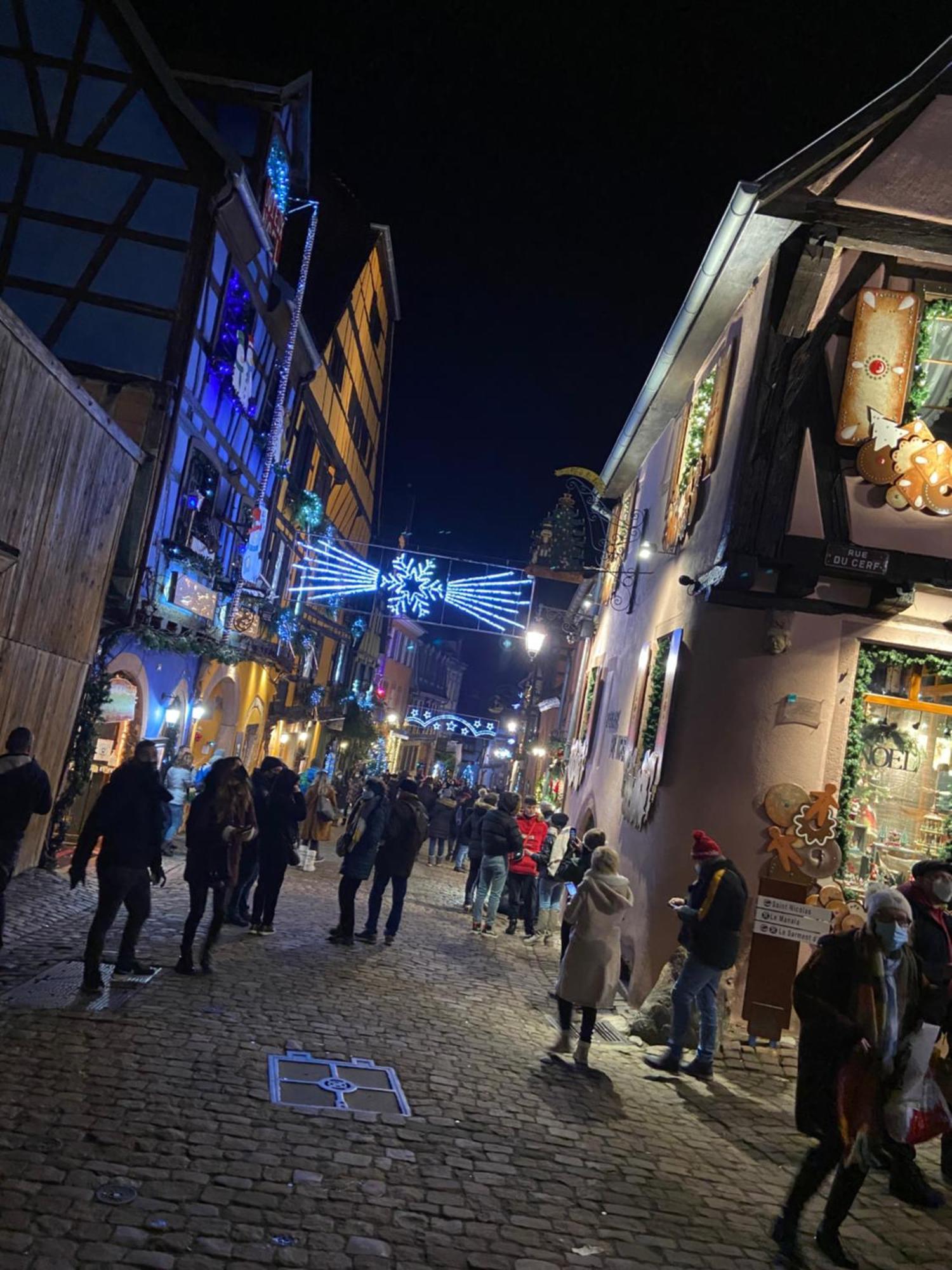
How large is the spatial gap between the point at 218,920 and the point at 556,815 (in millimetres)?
6289

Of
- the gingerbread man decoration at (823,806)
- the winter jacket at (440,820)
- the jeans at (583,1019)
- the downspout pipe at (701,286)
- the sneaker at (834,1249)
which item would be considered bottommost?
the sneaker at (834,1249)

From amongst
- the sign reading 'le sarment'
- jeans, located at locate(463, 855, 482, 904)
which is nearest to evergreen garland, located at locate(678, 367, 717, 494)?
the sign reading 'le sarment'

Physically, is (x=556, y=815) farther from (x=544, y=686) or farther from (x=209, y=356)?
(x=544, y=686)

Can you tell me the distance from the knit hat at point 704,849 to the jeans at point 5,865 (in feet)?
16.9

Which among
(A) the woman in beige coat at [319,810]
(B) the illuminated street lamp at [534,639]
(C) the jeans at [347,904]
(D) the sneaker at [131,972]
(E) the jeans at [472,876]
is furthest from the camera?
(B) the illuminated street lamp at [534,639]

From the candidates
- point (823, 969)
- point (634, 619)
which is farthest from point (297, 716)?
point (823, 969)

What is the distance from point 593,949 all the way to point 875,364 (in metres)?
5.76

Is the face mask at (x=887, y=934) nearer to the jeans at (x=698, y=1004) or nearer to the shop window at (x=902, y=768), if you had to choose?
the jeans at (x=698, y=1004)

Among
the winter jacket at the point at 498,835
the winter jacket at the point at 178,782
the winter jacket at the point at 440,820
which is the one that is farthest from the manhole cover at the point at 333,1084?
the winter jacket at the point at 440,820

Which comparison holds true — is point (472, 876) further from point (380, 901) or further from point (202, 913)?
point (202, 913)

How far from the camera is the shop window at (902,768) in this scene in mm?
9391

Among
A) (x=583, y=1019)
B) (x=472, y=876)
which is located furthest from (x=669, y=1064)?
(x=472, y=876)

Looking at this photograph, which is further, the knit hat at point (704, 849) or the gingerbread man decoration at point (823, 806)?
the gingerbread man decoration at point (823, 806)

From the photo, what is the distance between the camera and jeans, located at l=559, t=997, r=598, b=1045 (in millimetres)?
7535
